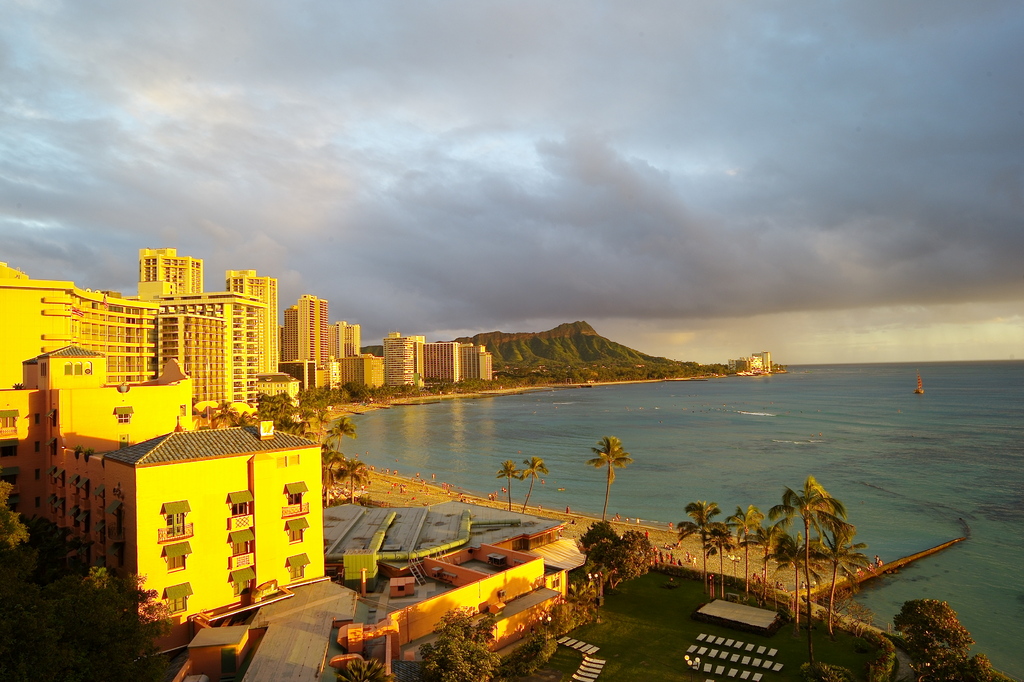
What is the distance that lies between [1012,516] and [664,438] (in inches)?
2062

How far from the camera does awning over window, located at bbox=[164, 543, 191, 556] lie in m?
19.8

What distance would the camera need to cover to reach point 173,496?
66.0 feet

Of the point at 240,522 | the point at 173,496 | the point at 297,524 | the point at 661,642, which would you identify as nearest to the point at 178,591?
the point at 240,522

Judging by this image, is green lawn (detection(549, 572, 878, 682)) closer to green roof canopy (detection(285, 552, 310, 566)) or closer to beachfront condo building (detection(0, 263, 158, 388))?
green roof canopy (detection(285, 552, 310, 566))

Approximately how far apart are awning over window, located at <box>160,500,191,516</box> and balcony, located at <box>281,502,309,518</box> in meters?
3.49

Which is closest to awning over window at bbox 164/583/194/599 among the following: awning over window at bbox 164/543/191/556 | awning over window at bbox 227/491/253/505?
awning over window at bbox 164/543/191/556

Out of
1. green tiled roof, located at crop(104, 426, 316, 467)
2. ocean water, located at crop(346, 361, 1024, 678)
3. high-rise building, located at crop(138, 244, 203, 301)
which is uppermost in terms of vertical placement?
high-rise building, located at crop(138, 244, 203, 301)

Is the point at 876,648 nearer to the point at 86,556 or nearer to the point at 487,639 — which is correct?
the point at 487,639

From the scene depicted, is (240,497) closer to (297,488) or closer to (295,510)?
(297,488)

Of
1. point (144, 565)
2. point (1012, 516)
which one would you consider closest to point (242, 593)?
point (144, 565)

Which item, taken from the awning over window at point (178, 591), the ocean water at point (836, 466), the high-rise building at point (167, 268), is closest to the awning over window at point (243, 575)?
the awning over window at point (178, 591)

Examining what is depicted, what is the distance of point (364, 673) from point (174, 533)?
9355mm

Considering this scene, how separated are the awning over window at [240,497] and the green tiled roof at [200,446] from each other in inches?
59.5

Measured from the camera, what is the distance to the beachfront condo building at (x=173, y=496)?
65.0ft
